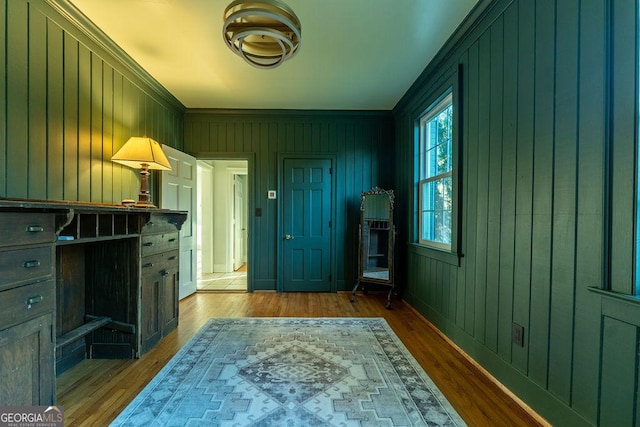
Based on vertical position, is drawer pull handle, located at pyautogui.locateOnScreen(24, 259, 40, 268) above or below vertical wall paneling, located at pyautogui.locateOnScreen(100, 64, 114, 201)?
below

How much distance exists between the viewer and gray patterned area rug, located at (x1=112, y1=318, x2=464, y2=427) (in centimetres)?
158

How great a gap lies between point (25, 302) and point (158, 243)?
1.25 metres

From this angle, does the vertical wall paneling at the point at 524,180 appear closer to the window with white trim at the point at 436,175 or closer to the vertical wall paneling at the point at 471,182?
the vertical wall paneling at the point at 471,182

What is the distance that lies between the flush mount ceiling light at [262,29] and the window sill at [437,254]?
209 centimetres

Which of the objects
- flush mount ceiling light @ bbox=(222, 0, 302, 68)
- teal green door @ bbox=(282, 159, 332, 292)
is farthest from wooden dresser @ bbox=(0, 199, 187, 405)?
teal green door @ bbox=(282, 159, 332, 292)

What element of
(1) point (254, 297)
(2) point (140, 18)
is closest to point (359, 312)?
(1) point (254, 297)

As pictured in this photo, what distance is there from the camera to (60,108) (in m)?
2.13

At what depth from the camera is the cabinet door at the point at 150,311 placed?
2.32 metres

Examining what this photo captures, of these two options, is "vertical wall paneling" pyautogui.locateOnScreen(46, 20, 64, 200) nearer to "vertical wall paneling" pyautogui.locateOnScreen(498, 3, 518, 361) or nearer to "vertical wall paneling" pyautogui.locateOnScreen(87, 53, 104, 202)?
"vertical wall paneling" pyautogui.locateOnScreen(87, 53, 104, 202)

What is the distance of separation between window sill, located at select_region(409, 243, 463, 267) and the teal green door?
1308 mm

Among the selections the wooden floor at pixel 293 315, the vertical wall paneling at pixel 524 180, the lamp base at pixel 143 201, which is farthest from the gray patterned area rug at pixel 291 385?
the lamp base at pixel 143 201

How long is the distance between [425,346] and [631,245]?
67.6 inches

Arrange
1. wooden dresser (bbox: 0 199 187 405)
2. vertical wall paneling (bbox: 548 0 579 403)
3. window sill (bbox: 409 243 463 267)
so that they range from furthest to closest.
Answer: window sill (bbox: 409 243 463 267) → vertical wall paneling (bbox: 548 0 579 403) → wooden dresser (bbox: 0 199 187 405)

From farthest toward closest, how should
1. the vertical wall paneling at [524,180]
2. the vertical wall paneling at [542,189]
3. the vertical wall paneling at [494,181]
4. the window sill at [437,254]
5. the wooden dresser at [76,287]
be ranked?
the window sill at [437,254], the vertical wall paneling at [494,181], the vertical wall paneling at [524,180], the vertical wall paneling at [542,189], the wooden dresser at [76,287]
